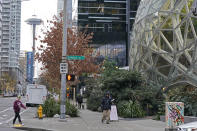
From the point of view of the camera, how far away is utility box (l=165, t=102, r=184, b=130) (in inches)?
585

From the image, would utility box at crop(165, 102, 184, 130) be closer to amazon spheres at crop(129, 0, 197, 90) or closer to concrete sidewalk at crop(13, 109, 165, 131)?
concrete sidewalk at crop(13, 109, 165, 131)

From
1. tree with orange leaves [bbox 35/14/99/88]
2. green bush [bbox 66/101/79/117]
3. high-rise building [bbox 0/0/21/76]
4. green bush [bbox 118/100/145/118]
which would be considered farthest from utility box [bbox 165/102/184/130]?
high-rise building [bbox 0/0/21/76]

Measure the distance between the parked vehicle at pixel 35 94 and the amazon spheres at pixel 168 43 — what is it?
16.8 meters

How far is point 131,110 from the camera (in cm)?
2264

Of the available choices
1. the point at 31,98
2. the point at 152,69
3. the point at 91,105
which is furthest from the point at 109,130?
the point at 31,98

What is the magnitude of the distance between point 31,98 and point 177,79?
77.1ft

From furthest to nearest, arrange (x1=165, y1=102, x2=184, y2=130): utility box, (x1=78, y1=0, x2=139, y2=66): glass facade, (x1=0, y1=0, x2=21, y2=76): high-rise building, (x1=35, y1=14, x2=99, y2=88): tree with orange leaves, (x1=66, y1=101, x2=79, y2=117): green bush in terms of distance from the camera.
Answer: (x1=0, y1=0, x2=21, y2=76): high-rise building → (x1=78, y1=0, x2=139, y2=66): glass facade → (x1=35, y1=14, x2=99, y2=88): tree with orange leaves → (x1=66, y1=101, x2=79, y2=117): green bush → (x1=165, y1=102, x2=184, y2=130): utility box

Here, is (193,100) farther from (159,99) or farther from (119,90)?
(119,90)

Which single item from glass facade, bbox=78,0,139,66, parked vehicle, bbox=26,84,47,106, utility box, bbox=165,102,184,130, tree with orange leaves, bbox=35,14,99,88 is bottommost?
parked vehicle, bbox=26,84,47,106

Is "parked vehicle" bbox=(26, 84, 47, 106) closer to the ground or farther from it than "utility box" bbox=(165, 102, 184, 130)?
closer to the ground

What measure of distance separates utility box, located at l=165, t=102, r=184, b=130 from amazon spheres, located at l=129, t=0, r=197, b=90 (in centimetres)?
671

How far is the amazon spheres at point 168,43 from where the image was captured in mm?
22094

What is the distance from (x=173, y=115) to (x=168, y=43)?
10046mm

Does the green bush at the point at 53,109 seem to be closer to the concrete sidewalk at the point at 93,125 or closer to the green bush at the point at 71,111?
the green bush at the point at 71,111
